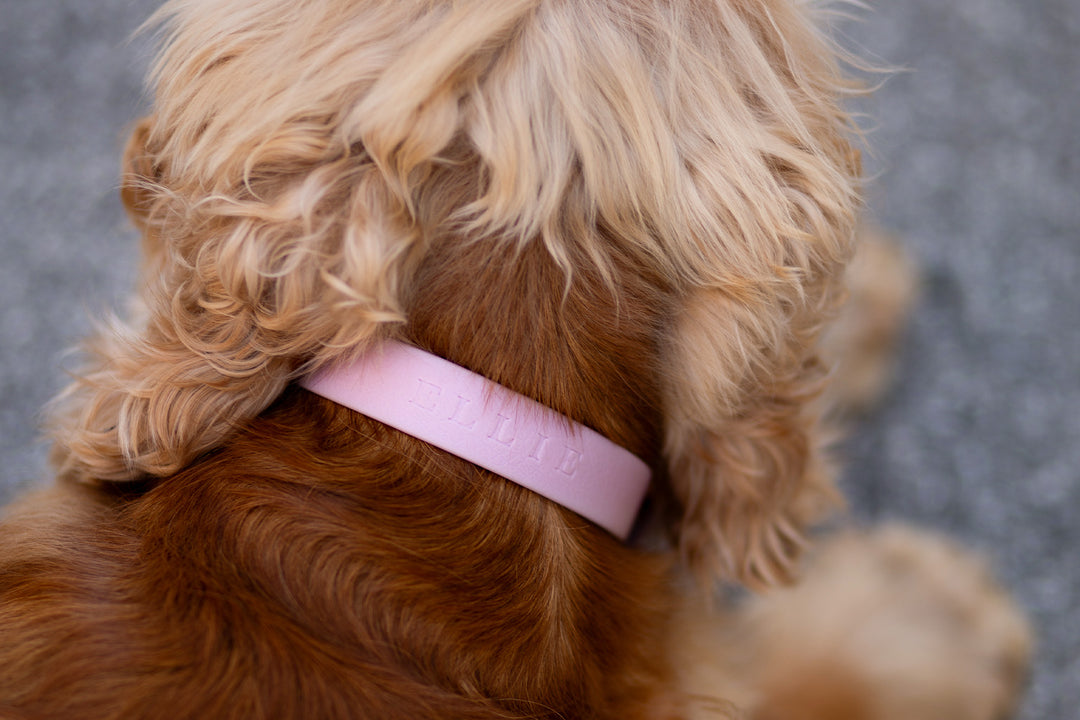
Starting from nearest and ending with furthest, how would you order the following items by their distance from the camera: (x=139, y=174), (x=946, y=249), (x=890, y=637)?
(x=139, y=174) < (x=890, y=637) < (x=946, y=249)

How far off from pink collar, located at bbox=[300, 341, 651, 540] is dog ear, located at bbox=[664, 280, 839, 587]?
0.50ft

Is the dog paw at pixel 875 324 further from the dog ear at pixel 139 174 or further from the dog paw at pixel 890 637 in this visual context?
the dog ear at pixel 139 174

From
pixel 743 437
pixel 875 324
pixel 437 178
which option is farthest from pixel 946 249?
pixel 437 178

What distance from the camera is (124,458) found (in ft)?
2.98

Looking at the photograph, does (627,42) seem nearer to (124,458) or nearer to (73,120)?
(124,458)

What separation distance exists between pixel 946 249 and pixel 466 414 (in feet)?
5.07

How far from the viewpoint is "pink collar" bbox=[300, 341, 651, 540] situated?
83 centimetres

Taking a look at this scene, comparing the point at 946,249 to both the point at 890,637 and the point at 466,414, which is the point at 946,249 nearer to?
the point at 890,637

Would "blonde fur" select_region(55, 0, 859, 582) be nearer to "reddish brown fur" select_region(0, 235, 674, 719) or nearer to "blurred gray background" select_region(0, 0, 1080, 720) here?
"reddish brown fur" select_region(0, 235, 674, 719)

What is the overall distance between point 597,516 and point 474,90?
425mm

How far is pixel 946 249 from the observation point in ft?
6.61

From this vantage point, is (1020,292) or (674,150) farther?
(1020,292)

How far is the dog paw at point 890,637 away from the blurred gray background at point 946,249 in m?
0.12

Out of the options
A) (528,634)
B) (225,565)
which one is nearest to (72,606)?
(225,565)
